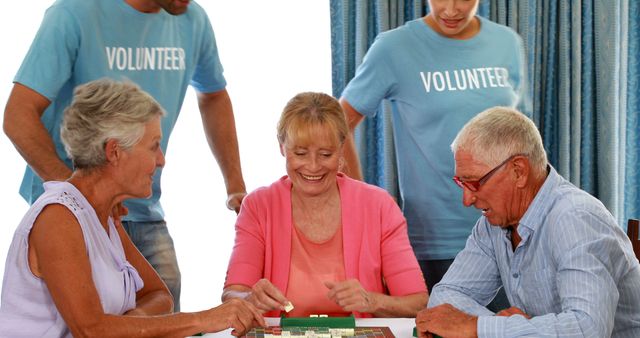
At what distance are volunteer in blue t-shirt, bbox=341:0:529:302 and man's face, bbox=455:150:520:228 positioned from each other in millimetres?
777

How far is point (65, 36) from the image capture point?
9.37 ft

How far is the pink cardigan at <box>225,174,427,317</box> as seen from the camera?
113 inches

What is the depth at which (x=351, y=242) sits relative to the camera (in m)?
2.89

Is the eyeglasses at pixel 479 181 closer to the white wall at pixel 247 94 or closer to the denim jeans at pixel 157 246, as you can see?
the denim jeans at pixel 157 246

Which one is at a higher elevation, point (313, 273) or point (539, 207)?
point (539, 207)

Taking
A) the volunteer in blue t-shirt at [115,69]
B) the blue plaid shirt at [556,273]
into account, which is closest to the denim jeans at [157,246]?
the volunteer in blue t-shirt at [115,69]

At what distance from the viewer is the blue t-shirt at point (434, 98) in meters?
3.23

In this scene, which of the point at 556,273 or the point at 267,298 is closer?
the point at 556,273

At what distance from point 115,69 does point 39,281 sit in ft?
3.11

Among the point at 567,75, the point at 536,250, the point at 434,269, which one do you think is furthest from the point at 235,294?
the point at 567,75

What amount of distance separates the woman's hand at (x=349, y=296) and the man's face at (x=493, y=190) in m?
0.46

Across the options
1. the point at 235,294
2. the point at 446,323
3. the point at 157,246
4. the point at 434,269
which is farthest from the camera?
the point at 434,269

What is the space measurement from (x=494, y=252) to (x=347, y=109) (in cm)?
98

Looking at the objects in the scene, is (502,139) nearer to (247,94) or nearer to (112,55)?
(112,55)
